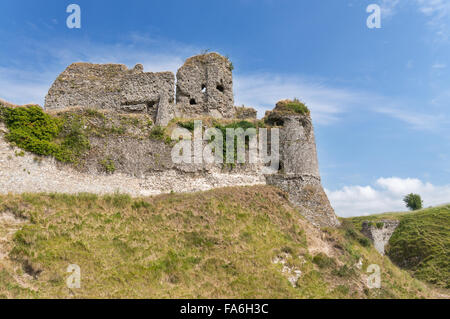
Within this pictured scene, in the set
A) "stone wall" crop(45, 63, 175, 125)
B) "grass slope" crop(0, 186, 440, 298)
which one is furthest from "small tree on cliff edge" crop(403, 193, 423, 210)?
"stone wall" crop(45, 63, 175, 125)

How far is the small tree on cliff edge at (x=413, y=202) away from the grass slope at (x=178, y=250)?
121 feet

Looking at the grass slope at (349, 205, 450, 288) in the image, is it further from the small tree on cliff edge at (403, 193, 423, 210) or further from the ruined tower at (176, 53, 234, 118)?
the ruined tower at (176, 53, 234, 118)

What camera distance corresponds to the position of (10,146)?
52.9 feet

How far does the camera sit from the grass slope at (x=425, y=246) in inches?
1143

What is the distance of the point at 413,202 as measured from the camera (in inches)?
2114

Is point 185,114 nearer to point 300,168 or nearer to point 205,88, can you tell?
point 205,88

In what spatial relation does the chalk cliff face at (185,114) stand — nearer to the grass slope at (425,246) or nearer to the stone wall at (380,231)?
the stone wall at (380,231)

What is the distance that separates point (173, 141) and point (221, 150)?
3129 mm

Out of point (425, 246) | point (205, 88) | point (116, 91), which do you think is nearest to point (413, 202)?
point (425, 246)

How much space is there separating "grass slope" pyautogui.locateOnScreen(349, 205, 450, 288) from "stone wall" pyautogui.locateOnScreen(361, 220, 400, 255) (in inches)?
24.5

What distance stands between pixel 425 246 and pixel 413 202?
23692 mm

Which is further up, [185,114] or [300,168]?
[185,114]
